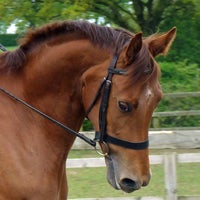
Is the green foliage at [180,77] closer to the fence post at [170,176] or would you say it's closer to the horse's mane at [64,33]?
the fence post at [170,176]

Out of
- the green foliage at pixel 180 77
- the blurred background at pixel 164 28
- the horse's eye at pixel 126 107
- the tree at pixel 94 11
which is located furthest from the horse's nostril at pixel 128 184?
the green foliage at pixel 180 77

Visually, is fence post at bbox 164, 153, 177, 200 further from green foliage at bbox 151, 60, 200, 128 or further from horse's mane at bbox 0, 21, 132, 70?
green foliage at bbox 151, 60, 200, 128

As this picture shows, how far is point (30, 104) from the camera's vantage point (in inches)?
130

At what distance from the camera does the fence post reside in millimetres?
6031

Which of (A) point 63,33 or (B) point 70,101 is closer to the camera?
(B) point 70,101

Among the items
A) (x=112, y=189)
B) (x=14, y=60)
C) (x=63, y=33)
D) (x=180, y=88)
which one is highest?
(x=63, y=33)

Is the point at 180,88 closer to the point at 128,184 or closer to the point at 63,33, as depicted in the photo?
the point at 63,33

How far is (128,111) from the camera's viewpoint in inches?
119

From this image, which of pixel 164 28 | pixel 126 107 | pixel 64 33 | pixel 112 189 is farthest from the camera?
pixel 164 28

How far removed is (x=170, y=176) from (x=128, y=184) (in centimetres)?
314

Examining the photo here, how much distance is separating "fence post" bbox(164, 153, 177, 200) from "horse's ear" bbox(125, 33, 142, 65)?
312cm

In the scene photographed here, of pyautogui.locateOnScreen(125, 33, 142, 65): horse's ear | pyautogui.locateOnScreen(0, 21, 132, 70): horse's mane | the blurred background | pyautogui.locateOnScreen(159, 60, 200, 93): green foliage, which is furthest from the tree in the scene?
pyautogui.locateOnScreen(125, 33, 142, 65): horse's ear

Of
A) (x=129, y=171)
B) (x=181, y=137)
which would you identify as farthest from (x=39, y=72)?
(x=181, y=137)

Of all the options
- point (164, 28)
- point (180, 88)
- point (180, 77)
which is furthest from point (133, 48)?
point (164, 28)
